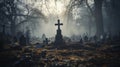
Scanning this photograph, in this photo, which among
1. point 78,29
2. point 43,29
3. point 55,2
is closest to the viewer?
point 55,2

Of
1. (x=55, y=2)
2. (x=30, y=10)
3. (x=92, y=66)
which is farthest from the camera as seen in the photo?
(x=30, y=10)

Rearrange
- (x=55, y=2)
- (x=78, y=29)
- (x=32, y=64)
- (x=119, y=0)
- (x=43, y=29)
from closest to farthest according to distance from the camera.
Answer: (x=32, y=64)
(x=55, y=2)
(x=119, y=0)
(x=78, y=29)
(x=43, y=29)

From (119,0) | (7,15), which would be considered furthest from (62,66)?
(119,0)

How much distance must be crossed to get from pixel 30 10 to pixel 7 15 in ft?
26.2

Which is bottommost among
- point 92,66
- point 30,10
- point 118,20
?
point 92,66

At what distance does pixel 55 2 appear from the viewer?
23.1m

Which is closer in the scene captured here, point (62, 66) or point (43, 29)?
point (62, 66)

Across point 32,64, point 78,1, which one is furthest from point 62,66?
point 78,1

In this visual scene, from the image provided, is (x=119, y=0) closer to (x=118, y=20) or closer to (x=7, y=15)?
(x=118, y=20)

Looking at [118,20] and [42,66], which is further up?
[118,20]

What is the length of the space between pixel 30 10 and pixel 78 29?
43793mm

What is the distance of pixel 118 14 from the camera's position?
4441 cm

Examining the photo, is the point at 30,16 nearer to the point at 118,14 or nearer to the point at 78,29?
the point at 118,14

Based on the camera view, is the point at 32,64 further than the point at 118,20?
No
